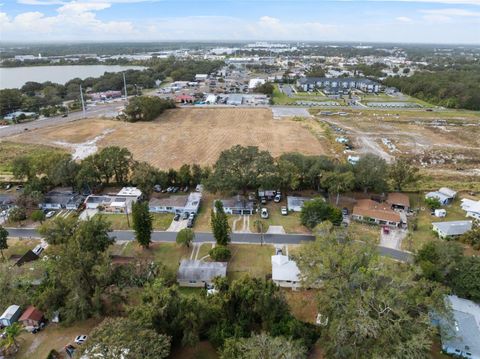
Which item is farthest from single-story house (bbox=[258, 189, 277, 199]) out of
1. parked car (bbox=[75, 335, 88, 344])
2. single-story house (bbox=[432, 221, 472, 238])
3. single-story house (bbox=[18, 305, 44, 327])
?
single-story house (bbox=[18, 305, 44, 327])

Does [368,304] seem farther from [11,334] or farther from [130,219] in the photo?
[130,219]

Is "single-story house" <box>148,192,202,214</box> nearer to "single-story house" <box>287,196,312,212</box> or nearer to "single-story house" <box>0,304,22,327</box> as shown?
"single-story house" <box>287,196,312,212</box>

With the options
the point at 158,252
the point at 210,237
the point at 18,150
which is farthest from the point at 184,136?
the point at 158,252

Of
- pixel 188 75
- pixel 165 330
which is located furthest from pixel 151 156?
pixel 188 75

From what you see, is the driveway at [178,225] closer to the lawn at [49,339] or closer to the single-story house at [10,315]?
the lawn at [49,339]

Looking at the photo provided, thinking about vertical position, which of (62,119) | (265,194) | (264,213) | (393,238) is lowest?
(393,238)
